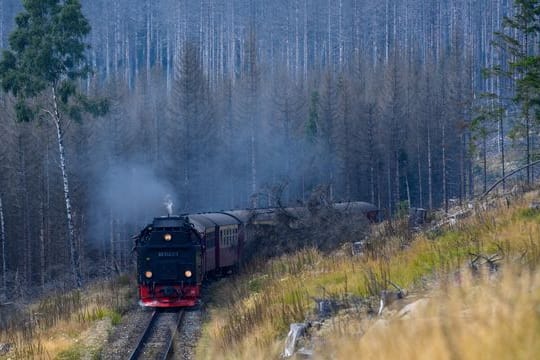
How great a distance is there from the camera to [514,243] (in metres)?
11.4

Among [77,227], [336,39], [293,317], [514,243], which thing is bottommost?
[77,227]

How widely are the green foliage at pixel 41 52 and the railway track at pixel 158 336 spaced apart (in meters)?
14.3

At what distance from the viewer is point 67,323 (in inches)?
712

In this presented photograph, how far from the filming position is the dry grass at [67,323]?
14516 millimetres

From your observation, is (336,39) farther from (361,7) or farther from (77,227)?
(77,227)

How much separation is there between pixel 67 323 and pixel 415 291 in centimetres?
1060

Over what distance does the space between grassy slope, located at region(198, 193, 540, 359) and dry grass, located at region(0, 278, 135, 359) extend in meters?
2.71

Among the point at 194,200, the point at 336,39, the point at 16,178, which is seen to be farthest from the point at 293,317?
the point at 336,39

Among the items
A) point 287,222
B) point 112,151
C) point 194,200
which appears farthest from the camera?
point 194,200

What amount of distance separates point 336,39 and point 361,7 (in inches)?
363

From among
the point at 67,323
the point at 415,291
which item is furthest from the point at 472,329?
the point at 67,323

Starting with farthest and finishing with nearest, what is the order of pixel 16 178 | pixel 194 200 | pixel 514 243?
1. pixel 194 200
2. pixel 16 178
3. pixel 514 243

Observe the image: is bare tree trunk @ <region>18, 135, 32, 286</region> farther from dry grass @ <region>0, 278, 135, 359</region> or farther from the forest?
dry grass @ <region>0, 278, 135, 359</region>

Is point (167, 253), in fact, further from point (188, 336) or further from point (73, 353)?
point (73, 353)
